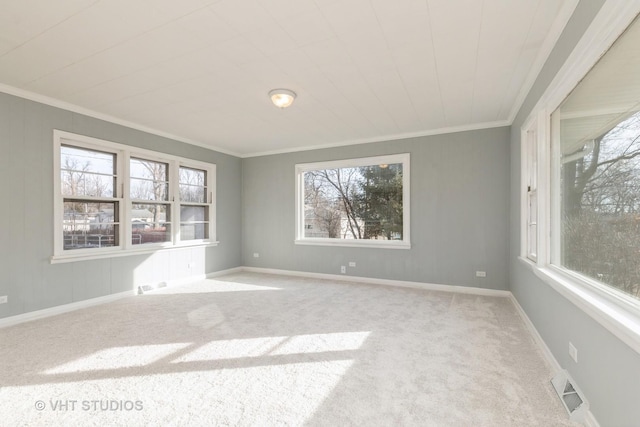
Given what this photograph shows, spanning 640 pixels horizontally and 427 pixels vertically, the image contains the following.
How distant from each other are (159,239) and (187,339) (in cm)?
273

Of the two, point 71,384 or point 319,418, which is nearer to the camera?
point 319,418

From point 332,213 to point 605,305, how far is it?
455 cm

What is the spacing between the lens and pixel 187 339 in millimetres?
2959

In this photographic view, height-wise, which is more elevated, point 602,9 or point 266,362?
point 602,9

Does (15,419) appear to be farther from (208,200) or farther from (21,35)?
(208,200)

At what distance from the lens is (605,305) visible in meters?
1.60

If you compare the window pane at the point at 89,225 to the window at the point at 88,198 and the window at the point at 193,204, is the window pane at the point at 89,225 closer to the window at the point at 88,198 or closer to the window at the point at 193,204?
the window at the point at 88,198

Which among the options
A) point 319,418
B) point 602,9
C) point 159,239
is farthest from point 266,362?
point 159,239

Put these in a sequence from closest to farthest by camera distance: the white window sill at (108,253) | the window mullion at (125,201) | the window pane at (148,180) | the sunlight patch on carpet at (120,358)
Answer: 1. the sunlight patch on carpet at (120,358)
2. the white window sill at (108,253)
3. the window mullion at (125,201)
4. the window pane at (148,180)

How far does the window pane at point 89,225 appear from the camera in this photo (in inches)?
156

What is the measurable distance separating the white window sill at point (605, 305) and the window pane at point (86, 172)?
533 centimetres

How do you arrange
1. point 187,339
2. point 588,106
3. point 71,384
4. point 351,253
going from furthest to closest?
point 351,253 < point 187,339 < point 71,384 < point 588,106

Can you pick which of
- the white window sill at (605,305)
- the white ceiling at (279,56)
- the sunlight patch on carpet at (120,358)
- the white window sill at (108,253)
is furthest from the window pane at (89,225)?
the white window sill at (605,305)

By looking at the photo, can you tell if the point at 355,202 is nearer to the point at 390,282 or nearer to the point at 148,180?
the point at 390,282
